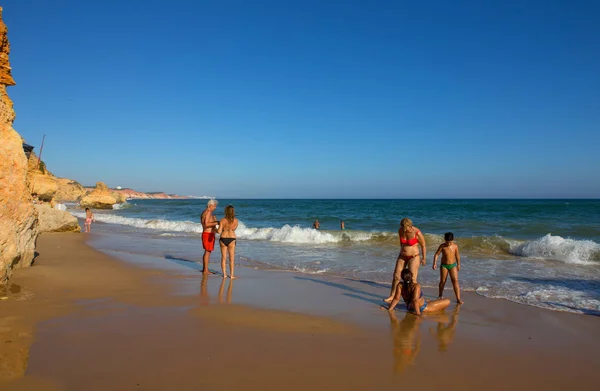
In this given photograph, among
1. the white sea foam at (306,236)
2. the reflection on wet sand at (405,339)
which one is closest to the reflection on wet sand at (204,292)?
the reflection on wet sand at (405,339)

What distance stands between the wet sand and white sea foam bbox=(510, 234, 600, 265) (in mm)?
7976

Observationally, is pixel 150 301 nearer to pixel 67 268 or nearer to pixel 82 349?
pixel 82 349

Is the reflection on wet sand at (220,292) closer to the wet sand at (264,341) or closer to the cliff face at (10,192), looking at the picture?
the wet sand at (264,341)

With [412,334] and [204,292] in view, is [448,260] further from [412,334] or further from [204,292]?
[204,292]

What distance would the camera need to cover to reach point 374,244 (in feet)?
57.0

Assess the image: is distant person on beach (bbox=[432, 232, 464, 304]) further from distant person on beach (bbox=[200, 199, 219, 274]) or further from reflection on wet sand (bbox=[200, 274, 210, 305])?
distant person on beach (bbox=[200, 199, 219, 274])

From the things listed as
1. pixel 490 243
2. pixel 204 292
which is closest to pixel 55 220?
pixel 204 292

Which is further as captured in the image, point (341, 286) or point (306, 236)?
point (306, 236)

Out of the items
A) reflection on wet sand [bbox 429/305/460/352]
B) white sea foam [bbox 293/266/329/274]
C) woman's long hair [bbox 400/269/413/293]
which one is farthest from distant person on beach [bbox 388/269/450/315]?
white sea foam [bbox 293/266/329/274]

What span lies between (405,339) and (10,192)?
6418 millimetres

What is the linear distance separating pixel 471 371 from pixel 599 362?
169 cm

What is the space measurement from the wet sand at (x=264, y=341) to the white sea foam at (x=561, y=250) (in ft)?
26.2

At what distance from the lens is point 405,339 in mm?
4898

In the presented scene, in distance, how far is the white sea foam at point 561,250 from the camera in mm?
12969
